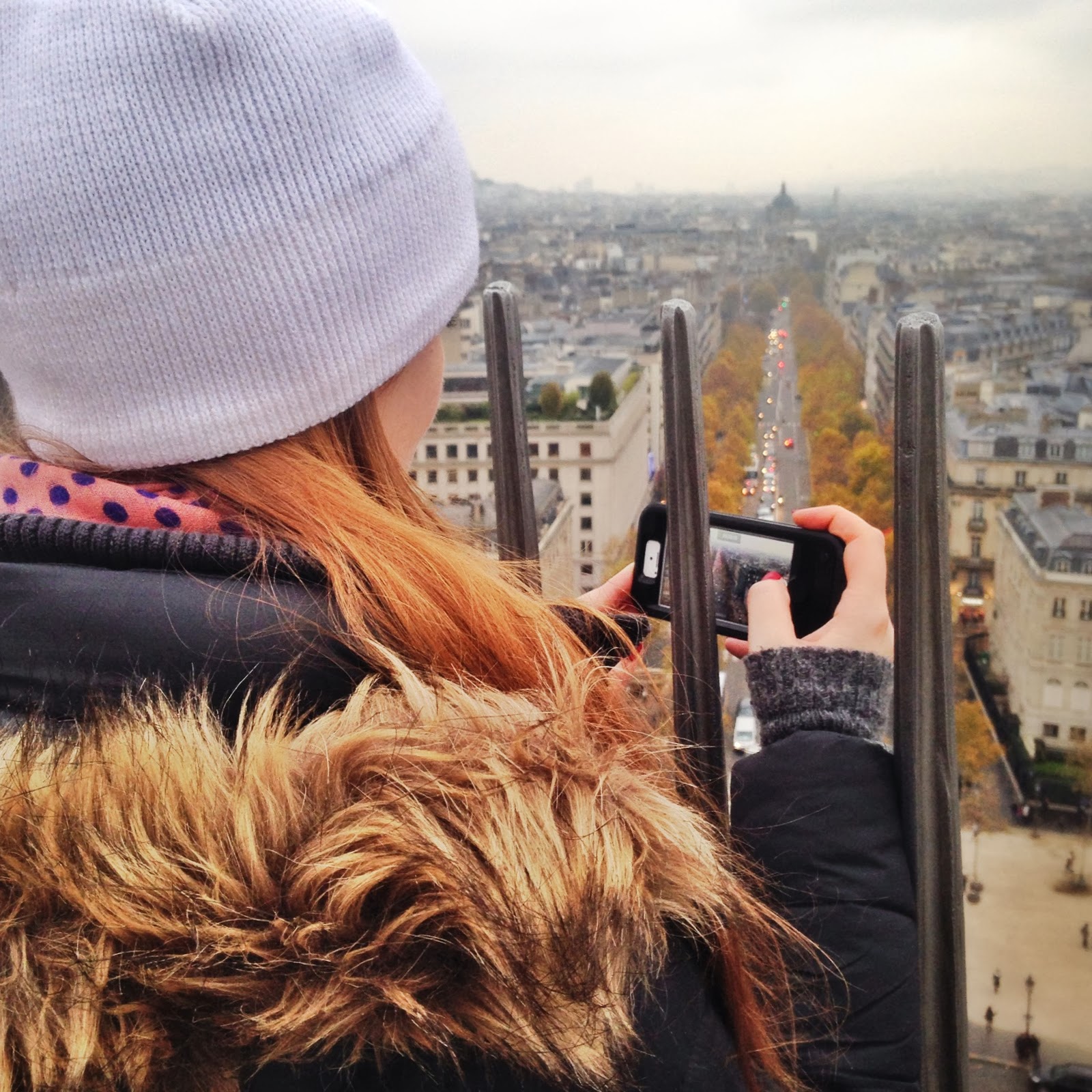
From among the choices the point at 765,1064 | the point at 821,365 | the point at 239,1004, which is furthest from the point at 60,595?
the point at 821,365

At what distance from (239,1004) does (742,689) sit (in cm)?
66

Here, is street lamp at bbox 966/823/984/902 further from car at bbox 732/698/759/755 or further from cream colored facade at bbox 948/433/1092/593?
car at bbox 732/698/759/755

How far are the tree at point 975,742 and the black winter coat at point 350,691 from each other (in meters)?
0.83

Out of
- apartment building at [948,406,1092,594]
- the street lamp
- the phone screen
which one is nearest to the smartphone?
the phone screen

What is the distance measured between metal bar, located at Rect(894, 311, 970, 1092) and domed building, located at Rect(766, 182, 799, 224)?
89 centimetres

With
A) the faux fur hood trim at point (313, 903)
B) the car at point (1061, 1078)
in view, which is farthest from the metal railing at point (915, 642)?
the car at point (1061, 1078)

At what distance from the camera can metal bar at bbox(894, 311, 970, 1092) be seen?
78cm

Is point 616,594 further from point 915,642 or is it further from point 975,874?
point 975,874

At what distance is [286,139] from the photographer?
0.74 m

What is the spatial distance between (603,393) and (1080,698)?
2.48 feet

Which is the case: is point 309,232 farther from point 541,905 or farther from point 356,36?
point 541,905

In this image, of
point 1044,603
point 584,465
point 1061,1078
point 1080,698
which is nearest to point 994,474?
point 1044,603

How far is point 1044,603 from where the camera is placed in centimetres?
130

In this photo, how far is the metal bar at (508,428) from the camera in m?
0.99
